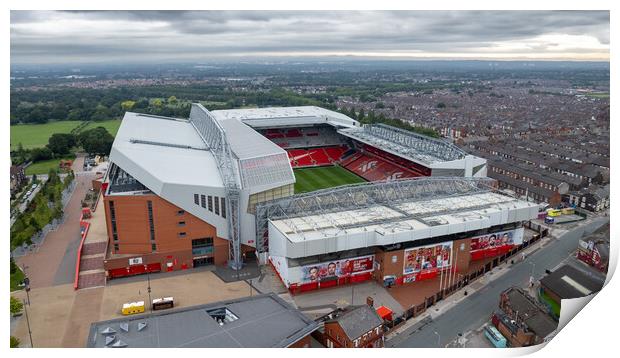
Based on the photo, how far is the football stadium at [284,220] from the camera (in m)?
28.8

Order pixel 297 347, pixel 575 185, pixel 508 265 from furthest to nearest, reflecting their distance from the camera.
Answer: pixel 575 185 → pixel 508 265 → pixel 297 347

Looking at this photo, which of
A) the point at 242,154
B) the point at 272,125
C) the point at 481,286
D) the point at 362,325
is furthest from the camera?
the point at 272,125

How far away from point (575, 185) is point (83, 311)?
154 ft

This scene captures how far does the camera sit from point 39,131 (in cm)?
8394

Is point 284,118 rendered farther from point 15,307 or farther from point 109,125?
point 109,125

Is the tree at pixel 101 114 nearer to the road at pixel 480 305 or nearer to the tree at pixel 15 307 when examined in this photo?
the tree at pixel 15 307

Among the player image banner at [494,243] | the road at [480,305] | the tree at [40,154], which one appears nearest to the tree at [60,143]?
the tree at [40,154]

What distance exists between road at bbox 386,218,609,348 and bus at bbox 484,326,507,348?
38.0 inches

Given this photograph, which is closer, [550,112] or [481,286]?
[481,286]

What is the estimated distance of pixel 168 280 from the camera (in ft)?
97.5

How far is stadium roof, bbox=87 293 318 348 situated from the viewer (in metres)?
19.0

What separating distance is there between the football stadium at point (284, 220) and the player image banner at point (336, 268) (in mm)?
67

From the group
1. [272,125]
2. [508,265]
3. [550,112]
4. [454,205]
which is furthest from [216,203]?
[550,112]

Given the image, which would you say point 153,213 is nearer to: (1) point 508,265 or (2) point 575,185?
(1) point 508,265
